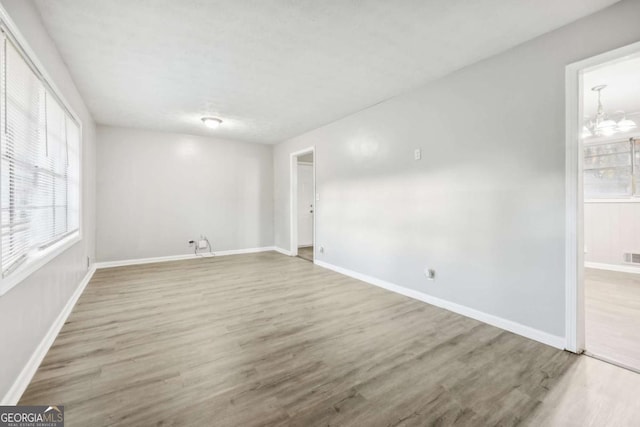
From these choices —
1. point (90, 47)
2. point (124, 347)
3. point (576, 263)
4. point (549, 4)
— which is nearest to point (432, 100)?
point (549, 4)

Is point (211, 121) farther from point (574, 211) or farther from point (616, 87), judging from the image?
point (616, 87)

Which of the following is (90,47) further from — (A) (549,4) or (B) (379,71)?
(A) (549,4)

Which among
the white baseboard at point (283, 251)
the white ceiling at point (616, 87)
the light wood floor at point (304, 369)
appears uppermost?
the white ceiling at point (616, 87)

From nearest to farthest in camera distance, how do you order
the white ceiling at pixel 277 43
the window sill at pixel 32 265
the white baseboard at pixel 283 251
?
the window sill at pixel 32 265
the white ceiling at pixel 277 43
the white baseboard at pixel 283 251

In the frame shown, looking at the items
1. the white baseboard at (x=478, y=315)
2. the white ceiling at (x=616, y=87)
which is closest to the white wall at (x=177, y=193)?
the white baseboard at (x=478, y=315)

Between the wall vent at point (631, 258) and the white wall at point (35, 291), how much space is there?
7.00 metres

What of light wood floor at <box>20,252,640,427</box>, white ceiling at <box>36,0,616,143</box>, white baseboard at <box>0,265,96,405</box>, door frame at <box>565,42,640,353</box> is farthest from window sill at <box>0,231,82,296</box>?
door frame at <box>565,42,640,353</box>

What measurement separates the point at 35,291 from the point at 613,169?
7.41 meters

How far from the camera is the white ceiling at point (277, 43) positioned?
6.22 ft

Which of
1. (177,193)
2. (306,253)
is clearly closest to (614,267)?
(306,253)

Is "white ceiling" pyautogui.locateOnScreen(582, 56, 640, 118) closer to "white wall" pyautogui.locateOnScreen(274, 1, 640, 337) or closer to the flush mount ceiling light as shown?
"white wall" pyautogui.locateOnScreen(274, 1, 640, 337)

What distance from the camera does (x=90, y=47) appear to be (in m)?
2.36

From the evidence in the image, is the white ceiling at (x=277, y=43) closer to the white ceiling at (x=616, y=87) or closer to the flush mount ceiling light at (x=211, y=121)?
the flush mount ceiling light at (x=211, y=121)

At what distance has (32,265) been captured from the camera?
5.81 ft
